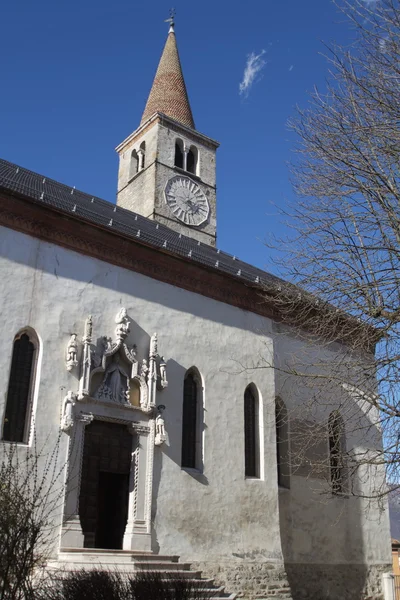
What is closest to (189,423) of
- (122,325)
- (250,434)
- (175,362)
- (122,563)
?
(175,362)

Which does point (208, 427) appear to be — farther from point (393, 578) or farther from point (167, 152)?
point (167, 152)

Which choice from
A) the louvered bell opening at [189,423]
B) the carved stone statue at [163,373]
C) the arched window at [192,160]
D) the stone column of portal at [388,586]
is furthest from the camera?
the arched window at [192,160]

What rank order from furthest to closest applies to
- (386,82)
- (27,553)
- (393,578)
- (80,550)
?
(393,578), (80,550), (386,82), (27,553)

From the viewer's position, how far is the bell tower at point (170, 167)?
28.8m

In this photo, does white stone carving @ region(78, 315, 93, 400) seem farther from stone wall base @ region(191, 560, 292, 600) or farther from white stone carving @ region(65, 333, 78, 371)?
stone wall base @ region(191, 560, 292, 600)

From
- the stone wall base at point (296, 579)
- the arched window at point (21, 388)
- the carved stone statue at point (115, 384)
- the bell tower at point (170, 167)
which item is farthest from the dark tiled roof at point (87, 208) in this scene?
the bell tower at point (170, 167)

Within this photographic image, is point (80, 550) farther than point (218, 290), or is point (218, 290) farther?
point (218, 290)

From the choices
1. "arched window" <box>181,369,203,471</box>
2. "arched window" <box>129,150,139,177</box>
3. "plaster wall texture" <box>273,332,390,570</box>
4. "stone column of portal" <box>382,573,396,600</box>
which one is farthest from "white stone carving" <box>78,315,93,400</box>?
"arched window" <box>129,150,139,177</box>

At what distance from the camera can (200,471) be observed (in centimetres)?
1512

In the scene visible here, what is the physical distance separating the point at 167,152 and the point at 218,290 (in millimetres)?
14803

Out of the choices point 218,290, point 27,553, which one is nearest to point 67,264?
point 218,290

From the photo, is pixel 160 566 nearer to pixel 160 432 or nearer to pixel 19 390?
pixel 160 432

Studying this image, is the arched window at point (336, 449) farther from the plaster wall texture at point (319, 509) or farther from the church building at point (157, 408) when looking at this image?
the church building at point (157, 408)

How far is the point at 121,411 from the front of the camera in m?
14.0
